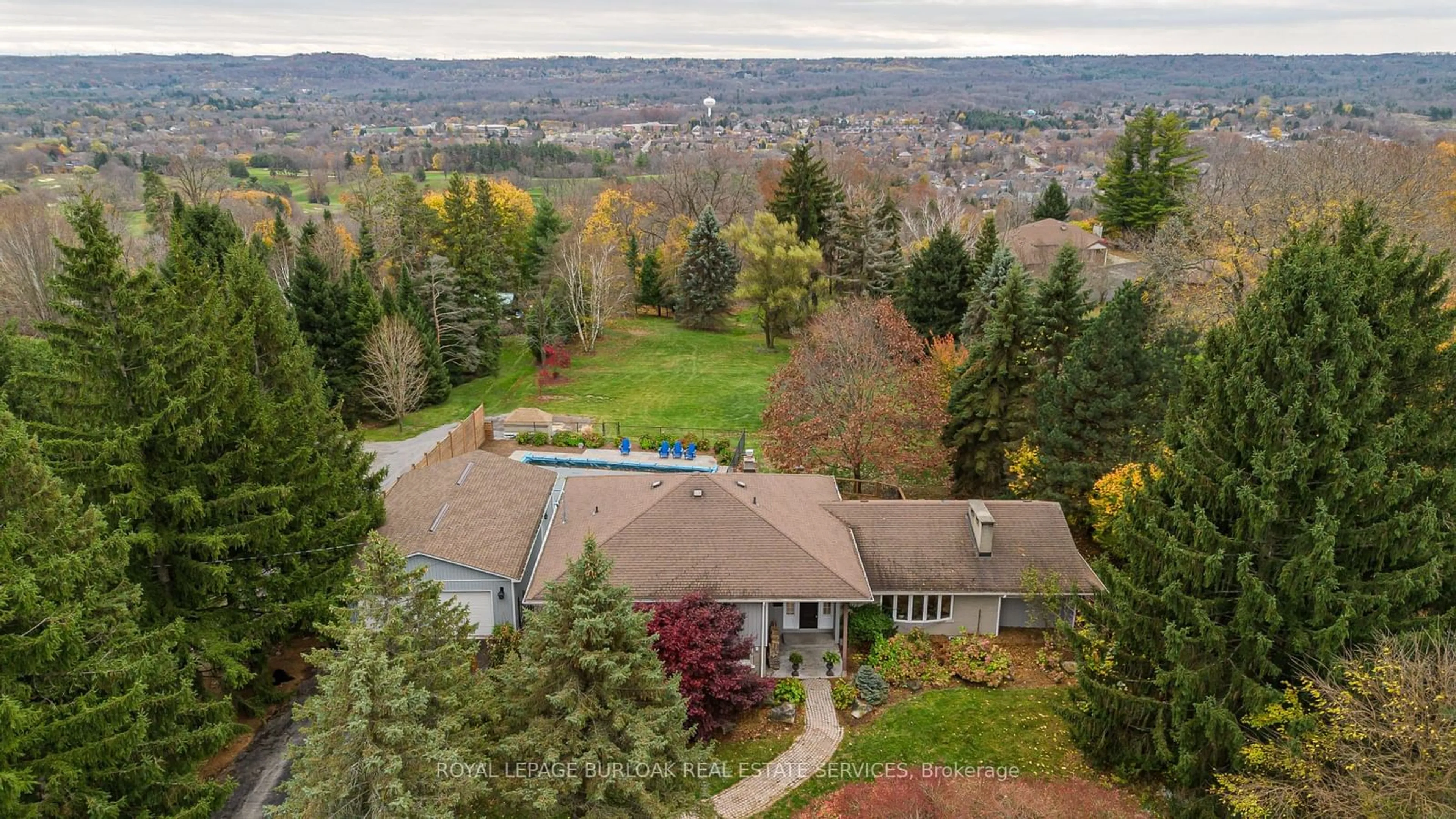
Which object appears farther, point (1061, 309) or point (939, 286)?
point (939, 286)

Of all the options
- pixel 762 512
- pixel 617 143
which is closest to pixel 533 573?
pixel 762 512

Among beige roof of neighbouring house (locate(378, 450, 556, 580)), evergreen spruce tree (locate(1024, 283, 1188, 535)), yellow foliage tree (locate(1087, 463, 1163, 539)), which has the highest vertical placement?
evergreen spruce tree (locate(1024, 283, 1188, 535))

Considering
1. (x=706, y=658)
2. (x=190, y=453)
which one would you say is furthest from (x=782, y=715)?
(x=190, y=453)

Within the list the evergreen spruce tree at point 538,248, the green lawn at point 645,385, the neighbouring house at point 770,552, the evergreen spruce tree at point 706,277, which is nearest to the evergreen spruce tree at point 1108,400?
the neighbouring house at point 770,552

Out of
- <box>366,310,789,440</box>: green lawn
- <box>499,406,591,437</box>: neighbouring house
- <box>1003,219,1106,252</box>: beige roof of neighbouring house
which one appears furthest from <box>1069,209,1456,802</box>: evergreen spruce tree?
<box>1003,219,1106,252</box>: beige roof of neighbouring house

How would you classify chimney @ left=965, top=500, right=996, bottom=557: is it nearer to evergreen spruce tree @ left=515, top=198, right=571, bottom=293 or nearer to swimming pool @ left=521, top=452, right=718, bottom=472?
swimming pool @ left=521, top=452, right=718, bottom=472

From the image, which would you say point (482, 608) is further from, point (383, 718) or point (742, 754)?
point (383, 718)

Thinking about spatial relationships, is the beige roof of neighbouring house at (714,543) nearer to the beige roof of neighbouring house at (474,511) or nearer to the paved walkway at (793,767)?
the beige roof of neighbouring house at (474,511)
